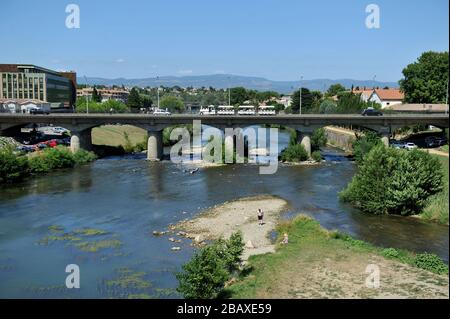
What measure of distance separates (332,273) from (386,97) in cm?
12275

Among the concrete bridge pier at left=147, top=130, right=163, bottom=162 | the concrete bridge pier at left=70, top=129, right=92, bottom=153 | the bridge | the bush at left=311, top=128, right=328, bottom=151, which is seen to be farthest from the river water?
the bush at left=311, top=128, right=328, bottom=151

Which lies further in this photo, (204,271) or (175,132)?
(175,132)

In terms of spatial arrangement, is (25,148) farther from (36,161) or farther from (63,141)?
(36,161)

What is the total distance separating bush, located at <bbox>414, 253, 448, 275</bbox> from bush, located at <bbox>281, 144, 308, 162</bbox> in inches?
1861

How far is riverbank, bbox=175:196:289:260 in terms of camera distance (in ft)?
119

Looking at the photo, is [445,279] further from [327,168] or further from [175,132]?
[175,132]

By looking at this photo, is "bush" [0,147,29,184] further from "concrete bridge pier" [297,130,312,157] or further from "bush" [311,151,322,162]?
"bush" [311,151,322,162]

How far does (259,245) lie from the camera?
116 ft


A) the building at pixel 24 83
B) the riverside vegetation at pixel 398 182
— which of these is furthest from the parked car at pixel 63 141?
the riverside vegetation at pixel 398 182

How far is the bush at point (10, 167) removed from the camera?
5859 cm

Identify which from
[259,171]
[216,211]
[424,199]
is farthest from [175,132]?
[424,199]

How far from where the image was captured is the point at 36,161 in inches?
2633
